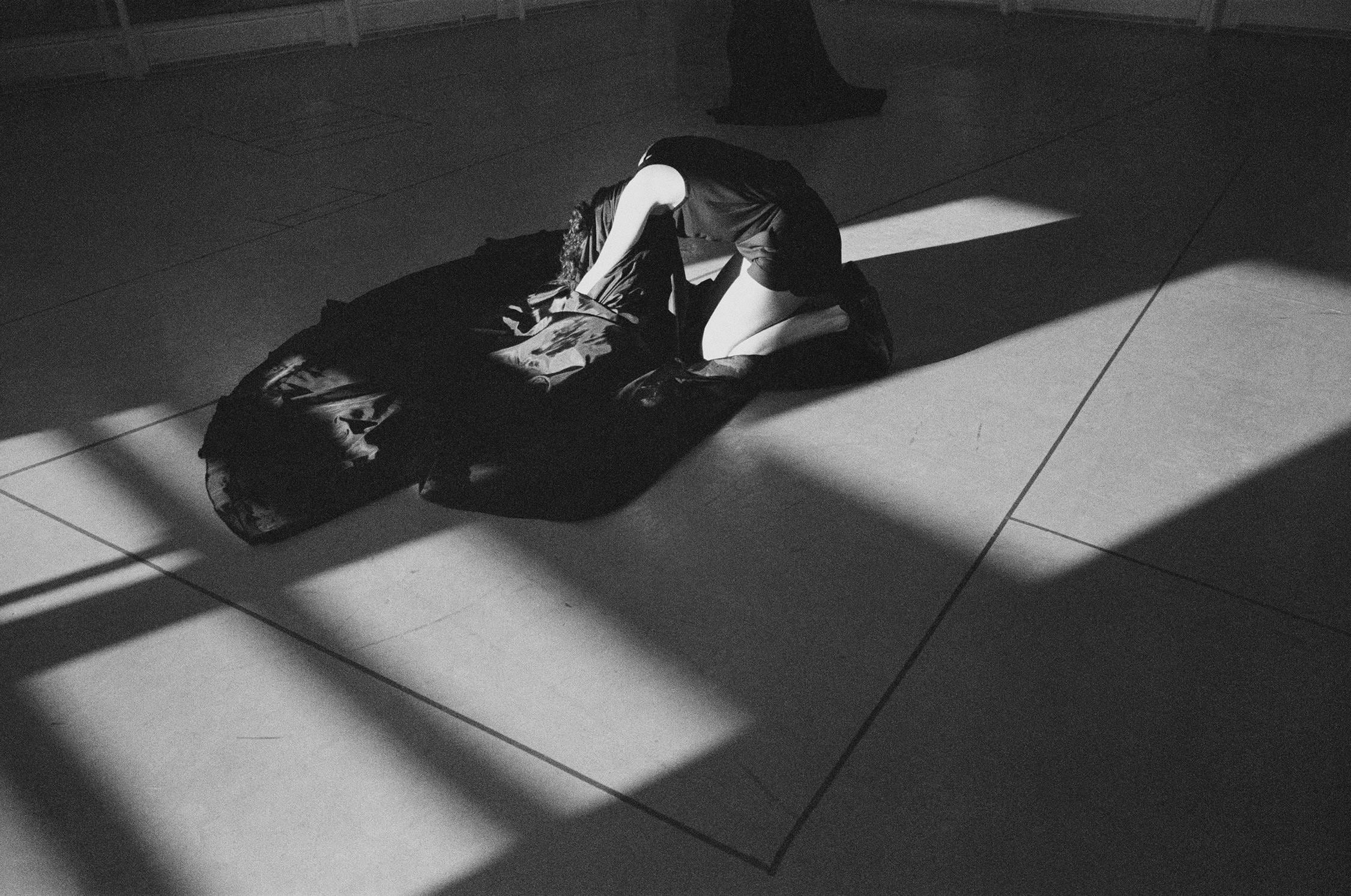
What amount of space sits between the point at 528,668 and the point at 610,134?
15.3 ft

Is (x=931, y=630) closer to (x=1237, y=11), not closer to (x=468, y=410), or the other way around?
(x=468, y=410)

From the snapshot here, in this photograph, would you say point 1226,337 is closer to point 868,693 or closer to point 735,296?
point 735,296

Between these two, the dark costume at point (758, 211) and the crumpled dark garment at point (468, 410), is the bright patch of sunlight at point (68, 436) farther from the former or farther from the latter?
the dark costume at point (758, 211)

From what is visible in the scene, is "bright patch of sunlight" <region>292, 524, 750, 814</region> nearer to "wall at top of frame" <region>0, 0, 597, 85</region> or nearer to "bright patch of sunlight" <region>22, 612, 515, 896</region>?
"bright patch of sunlight" <region>22, 612, 515, 896</region>

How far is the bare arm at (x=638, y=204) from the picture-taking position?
3037 mm

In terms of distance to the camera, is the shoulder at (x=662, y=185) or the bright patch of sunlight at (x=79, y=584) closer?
the bright patch of sunlight at (x=79, y=584)

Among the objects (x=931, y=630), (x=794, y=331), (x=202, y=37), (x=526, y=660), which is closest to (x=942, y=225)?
(x=794, y=331)

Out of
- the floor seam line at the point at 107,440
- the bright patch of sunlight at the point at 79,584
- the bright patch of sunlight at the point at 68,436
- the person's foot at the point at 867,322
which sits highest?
the person's foot at the point at 867,322

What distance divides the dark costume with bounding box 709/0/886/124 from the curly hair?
10.3ft

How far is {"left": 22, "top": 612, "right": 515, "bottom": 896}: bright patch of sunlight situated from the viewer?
5.66 feet

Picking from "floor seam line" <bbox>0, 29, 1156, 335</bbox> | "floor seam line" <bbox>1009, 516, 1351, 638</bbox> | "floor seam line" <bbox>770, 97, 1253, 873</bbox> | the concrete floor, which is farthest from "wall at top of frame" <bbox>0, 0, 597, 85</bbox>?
"floor seam line" <bbox>1009, 516, 1351, 638</bbox>

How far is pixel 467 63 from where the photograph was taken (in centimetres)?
834

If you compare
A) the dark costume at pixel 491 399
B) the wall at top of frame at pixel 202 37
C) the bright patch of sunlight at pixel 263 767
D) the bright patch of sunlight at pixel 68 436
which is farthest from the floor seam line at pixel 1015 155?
the wall at top of frame at pixel 202 37

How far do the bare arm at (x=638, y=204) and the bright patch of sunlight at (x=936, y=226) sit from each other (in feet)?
2.93
